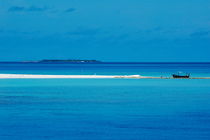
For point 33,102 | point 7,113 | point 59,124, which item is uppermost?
point 33,102

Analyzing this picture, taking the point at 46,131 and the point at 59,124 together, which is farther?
the point at 59,124

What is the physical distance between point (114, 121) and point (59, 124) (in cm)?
194

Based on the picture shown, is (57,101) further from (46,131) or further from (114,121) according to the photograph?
(46,131)

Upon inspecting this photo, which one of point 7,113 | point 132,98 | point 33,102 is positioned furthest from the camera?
point 132,98

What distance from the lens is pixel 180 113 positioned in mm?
20641

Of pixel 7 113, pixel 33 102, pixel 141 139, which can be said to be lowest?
pixel 141 139

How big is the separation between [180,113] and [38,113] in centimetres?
540

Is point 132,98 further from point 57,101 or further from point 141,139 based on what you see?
point 141,139

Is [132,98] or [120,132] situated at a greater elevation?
[132,98]

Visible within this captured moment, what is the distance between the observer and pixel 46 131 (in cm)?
1611

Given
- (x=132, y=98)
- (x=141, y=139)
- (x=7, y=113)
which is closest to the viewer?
(x=141, y=139)

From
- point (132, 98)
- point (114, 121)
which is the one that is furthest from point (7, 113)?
point (132, 98)

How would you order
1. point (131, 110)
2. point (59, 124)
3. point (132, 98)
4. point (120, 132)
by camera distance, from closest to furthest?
1. point (120, 132)
2. point (59, 124)
3. point (131, 110)
4. point (132, 98)

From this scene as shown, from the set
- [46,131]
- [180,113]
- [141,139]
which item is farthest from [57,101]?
[141,139]
